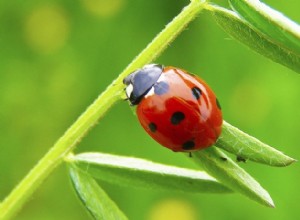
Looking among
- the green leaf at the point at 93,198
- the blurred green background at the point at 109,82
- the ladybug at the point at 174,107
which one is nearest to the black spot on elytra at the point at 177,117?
the ladybug at the point at 174,107

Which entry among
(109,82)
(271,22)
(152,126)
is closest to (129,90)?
(152,126)

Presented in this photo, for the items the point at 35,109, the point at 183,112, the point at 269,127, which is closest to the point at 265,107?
the point at 269,127

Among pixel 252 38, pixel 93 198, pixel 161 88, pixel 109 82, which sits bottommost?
pixel 109 82

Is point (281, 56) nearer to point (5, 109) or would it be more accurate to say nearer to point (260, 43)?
point (260, 43)

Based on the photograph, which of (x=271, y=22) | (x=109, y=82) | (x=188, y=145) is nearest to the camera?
(x=271, y=22)

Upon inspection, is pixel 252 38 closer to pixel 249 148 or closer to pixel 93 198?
pixel 249 148

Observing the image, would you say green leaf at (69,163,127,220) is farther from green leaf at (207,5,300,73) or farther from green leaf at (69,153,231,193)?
green leaf at (207,5,300,73)

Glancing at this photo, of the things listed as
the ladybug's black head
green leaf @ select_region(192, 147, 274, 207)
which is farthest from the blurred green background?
green leaf @ select_region(192, 147, 274, 207)
